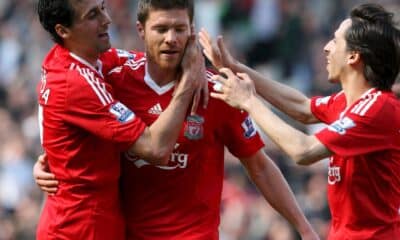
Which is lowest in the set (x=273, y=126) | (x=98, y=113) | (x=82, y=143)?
(x=82, y=143)

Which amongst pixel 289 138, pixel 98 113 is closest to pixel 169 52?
pixel 98 113

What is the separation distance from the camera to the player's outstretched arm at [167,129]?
8.00m

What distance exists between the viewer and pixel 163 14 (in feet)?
26.7

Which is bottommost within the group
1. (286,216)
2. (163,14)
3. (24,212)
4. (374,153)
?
(24,212)

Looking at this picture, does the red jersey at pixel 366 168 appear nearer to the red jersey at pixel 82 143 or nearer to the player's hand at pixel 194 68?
the player's hand at pixel 194 68

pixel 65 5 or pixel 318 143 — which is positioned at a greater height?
pixel 65 5

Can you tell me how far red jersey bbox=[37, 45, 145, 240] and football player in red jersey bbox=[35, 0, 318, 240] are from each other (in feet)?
0.45

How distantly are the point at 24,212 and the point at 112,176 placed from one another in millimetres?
6787

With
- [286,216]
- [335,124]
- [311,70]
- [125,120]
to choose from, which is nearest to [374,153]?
[335,124]

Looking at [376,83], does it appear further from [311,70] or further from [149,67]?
[311,70]

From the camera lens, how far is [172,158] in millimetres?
8297

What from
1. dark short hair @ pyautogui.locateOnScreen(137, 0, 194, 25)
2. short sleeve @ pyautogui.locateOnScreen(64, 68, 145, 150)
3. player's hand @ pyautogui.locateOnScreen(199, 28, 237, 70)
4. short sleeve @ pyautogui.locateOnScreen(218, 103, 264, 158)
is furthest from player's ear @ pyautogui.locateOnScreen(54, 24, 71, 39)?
short sleeve @ pyautogui.locateOnScreen(218, 103, 264, 158)

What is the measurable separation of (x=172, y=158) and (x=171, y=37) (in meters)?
0.74

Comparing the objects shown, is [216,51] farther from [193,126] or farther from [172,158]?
[172,158]
